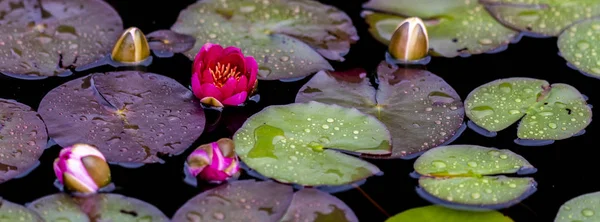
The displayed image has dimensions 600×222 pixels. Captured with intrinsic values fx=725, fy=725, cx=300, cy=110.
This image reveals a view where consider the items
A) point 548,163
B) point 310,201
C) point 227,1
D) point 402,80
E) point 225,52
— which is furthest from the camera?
point 227,1

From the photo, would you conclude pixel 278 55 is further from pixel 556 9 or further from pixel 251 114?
pixel 556 9

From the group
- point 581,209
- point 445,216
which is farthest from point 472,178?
point 581,209

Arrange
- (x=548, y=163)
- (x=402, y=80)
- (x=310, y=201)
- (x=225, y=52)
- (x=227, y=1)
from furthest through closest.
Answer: (x=227, y=1), (x=402, y=80), (x=225, y=52), (x=548, y=163), (x=310, y=201)

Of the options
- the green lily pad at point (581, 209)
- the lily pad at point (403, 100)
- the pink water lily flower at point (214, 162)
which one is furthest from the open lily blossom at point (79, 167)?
the green lily pad at point (581, 209)

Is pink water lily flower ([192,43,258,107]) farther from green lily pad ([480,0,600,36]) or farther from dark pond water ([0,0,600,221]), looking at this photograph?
green lily pad ([480,0,600,36])

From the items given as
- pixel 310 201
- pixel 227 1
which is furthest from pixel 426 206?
pixel 227 1

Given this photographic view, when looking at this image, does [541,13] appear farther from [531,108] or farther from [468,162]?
[468,162]

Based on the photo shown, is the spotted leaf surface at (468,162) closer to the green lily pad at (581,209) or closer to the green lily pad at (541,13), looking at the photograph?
the green lily pad at (581,209)
